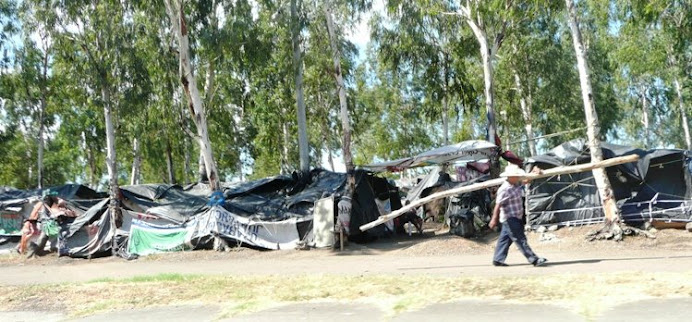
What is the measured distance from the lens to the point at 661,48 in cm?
2795

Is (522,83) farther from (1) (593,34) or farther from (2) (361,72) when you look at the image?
(2) (361,72)

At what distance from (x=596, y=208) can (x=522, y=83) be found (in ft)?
61.5

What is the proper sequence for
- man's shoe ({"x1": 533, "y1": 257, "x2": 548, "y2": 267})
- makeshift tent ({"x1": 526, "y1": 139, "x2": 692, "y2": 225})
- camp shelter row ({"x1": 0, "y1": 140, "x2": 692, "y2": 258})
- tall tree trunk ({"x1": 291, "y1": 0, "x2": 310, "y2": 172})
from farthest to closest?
tall tree trunk ({"x1": 291, "y1": 0, "x2": 310, "y2": 172}) → camp shelter row ({"x1": 0, "y1": 140, "x2": 692, "y2": 258}) → makeshift tent ({"x1": 526, "y1": 139, "x2": 692, "y2": 225}) → man's shoe ({"x1": 533, "y1": 257, "x2": 548, "y2": 267})

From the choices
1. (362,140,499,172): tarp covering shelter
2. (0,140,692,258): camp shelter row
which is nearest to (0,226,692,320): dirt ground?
(0,140,692,258): camp shelter row

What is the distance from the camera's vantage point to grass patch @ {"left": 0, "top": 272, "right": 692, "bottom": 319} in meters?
7.70

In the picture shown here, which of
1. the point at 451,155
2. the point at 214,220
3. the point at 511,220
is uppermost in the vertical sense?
the point at 451,155

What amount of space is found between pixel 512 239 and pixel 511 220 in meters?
0.31

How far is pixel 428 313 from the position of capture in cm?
732

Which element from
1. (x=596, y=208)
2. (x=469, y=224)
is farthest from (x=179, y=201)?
(x=596, y=208)

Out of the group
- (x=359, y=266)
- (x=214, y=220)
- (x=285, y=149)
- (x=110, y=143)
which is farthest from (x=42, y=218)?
(x=285, y=149)

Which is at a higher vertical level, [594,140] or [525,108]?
[525,108]

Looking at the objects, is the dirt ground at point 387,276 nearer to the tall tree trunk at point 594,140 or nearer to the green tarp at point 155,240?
the green tarp at point 155,240

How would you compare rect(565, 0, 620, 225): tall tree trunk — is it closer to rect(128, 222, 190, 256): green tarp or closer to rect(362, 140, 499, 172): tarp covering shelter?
rect(362, 140, 499, 172): tarp covering shelter

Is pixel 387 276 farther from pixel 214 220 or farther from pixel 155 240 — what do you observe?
pixel 155 240
